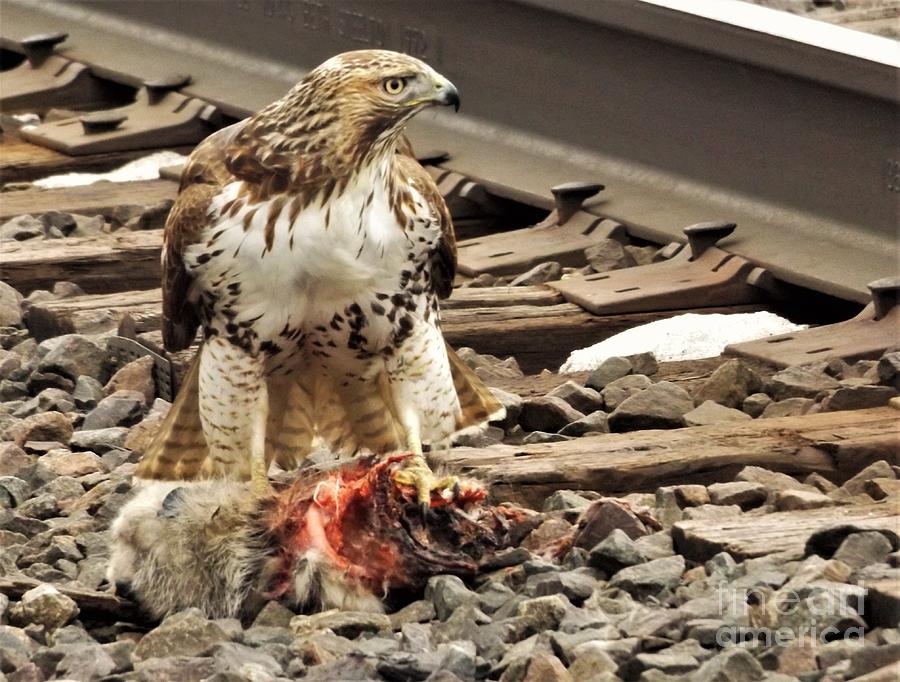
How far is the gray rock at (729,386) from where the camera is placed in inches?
223

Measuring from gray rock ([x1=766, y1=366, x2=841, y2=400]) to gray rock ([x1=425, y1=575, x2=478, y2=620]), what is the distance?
1551 mm

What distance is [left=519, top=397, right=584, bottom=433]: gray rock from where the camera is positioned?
558 cm

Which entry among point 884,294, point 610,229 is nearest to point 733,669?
point 884,294

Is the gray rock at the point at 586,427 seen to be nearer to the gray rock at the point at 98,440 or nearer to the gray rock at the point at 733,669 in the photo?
the gray rock at the point at 98,440

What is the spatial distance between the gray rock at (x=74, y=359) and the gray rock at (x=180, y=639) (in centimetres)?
202

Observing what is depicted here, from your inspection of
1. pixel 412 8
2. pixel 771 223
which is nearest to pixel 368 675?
pixel 771 223

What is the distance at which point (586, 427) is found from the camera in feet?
18.0

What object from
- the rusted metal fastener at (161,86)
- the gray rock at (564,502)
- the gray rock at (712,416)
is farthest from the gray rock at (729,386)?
the rusted metal fastener at (161,86)

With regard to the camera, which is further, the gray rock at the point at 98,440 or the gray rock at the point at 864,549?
the gray rock at the point at 98,440

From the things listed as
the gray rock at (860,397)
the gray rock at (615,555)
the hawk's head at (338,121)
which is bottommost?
the gray rock at (860,397)

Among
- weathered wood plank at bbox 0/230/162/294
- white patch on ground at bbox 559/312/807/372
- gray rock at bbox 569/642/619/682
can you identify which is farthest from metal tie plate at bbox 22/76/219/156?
gray rock at bbox 569/642/619/682

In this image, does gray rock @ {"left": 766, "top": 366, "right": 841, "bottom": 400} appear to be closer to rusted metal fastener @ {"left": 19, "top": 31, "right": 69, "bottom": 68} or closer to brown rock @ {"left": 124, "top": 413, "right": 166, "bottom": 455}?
brown rock @ {"left": 124, "top": 413, "right": 166, "bottom": 455}

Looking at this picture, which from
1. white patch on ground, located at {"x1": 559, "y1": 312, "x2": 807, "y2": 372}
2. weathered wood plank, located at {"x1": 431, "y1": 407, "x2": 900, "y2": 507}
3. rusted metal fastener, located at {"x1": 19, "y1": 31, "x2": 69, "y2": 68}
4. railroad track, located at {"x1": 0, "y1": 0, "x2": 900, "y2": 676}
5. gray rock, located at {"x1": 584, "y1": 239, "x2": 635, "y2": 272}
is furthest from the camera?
rusted metal fastener, located at {"x1": 19, "y1": 31, "x2": 69, "y2": 68}

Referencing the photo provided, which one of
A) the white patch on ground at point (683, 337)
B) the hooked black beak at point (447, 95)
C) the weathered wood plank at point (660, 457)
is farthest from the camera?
the white patch on ground at point (683, 337)
